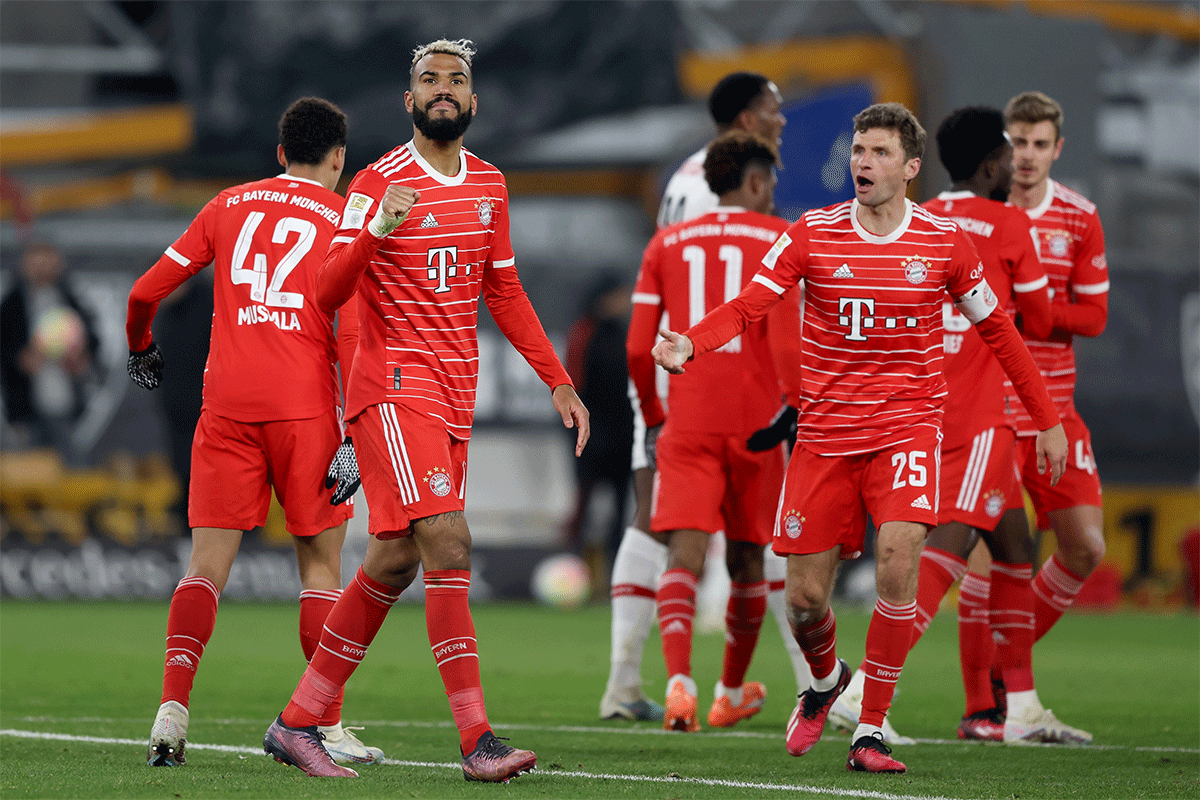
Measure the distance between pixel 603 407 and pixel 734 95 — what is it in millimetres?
7326

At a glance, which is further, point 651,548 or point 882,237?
point 651,548

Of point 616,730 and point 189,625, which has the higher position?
point 189,625

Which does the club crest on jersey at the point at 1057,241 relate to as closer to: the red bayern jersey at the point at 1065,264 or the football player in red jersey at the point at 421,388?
the red bayern jersey at the point at 1065,264

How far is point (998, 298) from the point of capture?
6.45 meters

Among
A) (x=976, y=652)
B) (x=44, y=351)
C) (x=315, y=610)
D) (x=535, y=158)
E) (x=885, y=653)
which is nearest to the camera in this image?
(x=885, y=653)

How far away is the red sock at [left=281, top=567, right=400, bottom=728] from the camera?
5.24 m

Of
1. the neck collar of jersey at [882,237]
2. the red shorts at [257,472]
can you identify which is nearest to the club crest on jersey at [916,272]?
the neck collar of jersey at [882,237]

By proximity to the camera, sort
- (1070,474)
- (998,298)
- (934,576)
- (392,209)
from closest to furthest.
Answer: (392,209), (998,298), (934,576), (1070,474)

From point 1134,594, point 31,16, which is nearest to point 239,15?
point 31,16

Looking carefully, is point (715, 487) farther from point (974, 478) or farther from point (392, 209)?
point (392, 209)

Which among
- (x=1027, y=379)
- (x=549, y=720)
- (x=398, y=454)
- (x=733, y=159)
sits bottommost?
(x=549, y=720)

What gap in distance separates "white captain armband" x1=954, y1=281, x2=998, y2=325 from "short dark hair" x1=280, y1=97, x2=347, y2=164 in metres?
2.32

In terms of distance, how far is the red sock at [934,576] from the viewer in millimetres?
6531

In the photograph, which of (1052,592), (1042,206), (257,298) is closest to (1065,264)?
(1042,206)
